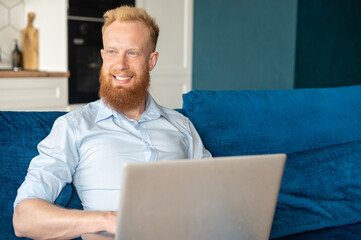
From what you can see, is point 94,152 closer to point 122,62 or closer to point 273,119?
point 122,62

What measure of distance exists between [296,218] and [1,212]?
3.47ft

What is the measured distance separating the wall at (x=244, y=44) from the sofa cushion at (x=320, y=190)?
216 cm

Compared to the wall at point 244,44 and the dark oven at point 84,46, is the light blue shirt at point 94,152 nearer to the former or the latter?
the dark oven at point 84,46

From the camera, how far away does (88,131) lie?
1.42 metres

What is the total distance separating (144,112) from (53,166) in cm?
40

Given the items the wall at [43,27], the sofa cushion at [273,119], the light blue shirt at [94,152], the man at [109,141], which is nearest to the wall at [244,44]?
the wall at [43,27]

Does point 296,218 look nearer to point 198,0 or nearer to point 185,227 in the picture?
point 185,227

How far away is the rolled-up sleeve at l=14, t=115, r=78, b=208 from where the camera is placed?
1.26m

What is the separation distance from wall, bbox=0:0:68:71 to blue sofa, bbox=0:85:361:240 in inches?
92.9

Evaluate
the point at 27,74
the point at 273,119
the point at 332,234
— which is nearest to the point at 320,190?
the point at 332,234

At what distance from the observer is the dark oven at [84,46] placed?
3.92m

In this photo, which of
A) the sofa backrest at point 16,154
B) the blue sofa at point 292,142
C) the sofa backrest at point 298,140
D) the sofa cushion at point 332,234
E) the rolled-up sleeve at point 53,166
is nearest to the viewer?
the rolled-up sleeve at point 53,166

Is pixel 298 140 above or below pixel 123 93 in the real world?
below

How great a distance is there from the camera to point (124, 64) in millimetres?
1506
